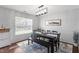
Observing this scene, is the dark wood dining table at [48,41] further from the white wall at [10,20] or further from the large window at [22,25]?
the white wall at [10,20]

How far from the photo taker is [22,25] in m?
1.34

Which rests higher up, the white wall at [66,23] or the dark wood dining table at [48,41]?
the white wall at [66,23]

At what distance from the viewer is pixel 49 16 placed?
134 cm

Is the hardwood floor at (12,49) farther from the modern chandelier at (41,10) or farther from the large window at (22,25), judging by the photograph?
the modern chandelier at (41,10)

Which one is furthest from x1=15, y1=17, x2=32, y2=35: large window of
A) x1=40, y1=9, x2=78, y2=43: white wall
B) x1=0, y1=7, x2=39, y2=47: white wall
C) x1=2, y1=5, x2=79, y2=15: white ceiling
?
x1=40, y1=9, x2=78, y2=43: white wall

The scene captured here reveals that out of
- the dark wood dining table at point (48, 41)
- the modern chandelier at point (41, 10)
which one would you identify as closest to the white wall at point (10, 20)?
the modern chandelier at point (41, 10)

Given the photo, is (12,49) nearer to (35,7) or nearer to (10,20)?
(10,20)

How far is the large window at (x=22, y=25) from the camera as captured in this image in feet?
4.26

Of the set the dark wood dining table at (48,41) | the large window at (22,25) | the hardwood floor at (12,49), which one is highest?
the large window at (22,25)

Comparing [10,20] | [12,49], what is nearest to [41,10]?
[10,20]

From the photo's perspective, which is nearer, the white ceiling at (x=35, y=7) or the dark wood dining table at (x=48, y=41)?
the white ceiling at (x=35, y=7)
